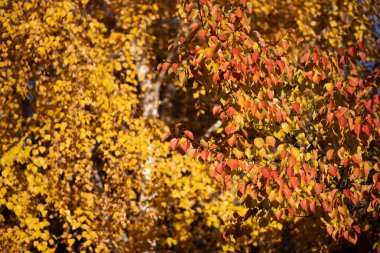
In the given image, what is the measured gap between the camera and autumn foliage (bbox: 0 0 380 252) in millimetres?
4309

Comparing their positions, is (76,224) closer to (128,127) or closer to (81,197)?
(81,197)

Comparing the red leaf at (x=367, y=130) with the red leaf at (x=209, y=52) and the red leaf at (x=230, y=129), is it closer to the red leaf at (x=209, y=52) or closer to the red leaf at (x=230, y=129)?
the red leaf at (x=230, y=129)

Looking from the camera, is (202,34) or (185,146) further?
(202,34)

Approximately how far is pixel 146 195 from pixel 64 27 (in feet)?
12.5

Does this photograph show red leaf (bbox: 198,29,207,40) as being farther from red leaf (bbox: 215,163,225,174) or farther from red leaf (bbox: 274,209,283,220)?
red leaf (bbox: 274,209,283,220)

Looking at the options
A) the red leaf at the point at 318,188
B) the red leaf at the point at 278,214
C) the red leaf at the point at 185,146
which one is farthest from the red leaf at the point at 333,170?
the red leaf at the point at 185,146

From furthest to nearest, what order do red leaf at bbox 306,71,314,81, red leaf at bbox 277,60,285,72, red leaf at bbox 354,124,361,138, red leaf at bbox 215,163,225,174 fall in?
red leaf at bbox 306,71,314,81, red leaf at bbox 277,60,285,72, red leaf at bbox 215,163,225,174, red leaf at bbox 354,124,361,138

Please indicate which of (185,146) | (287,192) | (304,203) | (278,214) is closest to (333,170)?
(304,203)

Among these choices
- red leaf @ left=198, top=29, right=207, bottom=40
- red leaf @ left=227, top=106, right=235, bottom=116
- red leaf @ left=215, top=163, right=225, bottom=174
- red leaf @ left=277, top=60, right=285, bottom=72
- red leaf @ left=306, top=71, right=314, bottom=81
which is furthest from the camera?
red leaf @ left=306, top=71, right=314, bottom=81

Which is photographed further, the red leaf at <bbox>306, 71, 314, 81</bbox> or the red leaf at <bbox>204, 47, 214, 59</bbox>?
the red leaf at <bbox>306, 71, 314, 81</bbox>

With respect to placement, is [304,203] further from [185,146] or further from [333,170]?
[185,146]

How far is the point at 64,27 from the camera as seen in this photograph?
8.27 meters

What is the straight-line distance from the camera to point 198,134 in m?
5.97

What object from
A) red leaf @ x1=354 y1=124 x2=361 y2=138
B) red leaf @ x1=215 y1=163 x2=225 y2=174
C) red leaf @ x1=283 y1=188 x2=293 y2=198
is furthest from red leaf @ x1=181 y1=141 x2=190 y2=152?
red leaf @ x1=354 y1=124 x2=361 y2=138
